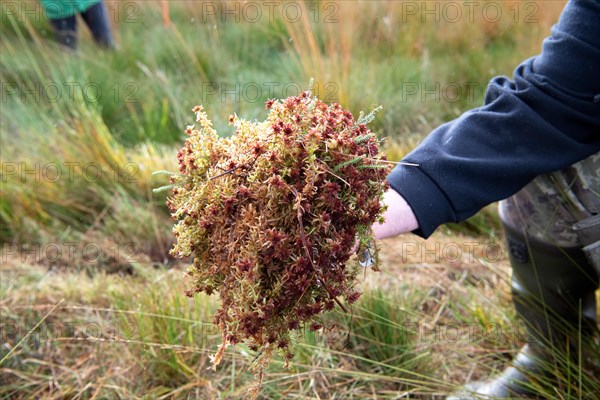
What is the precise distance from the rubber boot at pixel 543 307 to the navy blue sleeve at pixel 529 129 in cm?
A: 37

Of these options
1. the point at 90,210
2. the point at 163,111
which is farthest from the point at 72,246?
the point at 163,111

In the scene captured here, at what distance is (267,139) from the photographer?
1.08 meters

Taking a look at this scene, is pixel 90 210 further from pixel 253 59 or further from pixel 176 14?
pixel 176 14

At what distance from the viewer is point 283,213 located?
1042 mm

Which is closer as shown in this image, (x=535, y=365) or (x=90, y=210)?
(x=535, y=365)

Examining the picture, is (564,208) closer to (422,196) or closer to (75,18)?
(422,196)

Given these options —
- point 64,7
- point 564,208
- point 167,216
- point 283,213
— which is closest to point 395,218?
point 283,213

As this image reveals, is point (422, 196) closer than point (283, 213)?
No

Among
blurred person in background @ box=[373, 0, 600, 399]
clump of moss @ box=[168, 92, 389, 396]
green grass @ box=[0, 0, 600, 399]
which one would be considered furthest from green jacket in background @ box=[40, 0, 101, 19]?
clump of moss @ box=[168, 92, 389, 396]

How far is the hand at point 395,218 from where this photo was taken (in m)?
1.31

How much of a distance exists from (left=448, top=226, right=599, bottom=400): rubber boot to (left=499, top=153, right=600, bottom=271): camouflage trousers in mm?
38

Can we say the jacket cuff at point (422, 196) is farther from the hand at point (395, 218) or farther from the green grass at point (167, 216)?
the green grass at point (167, 216)

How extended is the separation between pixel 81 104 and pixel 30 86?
102 cm

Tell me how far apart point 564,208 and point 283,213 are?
1009mm
